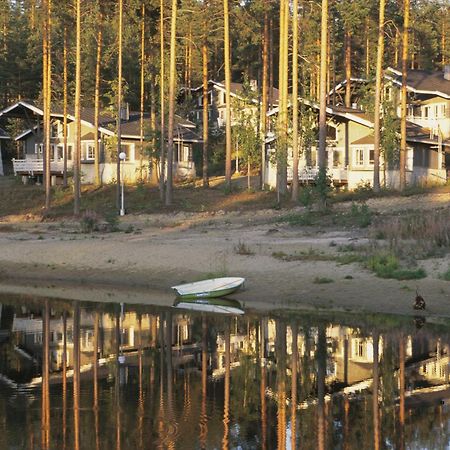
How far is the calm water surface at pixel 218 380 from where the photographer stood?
1280 cm

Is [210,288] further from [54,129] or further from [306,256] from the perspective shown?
[54,129]

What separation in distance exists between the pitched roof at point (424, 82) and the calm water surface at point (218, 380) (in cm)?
4068

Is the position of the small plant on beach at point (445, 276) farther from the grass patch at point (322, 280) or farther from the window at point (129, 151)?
the window at point (129, 151)

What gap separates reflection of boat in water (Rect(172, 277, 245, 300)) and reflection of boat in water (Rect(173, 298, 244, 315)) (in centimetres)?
14

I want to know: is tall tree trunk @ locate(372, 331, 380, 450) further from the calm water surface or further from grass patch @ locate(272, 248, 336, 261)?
grass patch @ locate(272, 248, 336, 261)

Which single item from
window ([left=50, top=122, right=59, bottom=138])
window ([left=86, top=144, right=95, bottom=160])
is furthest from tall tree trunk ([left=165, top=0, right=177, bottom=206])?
window ([left=50, top=122, right=59, bottom=138])

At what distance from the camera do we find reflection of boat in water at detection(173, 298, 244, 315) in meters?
24.5

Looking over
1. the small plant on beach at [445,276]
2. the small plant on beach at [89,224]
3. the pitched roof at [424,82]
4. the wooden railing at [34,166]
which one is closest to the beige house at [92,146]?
the wooden railing at [34,166]

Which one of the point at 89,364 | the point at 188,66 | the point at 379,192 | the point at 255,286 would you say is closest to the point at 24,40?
the point at 188,66

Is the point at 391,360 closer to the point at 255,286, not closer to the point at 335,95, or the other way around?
the point at 255,286

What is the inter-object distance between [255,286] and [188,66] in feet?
161

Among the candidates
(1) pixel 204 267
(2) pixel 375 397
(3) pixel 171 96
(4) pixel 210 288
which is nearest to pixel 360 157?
(3) pixel 171 96

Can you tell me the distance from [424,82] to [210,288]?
43221 millimetres

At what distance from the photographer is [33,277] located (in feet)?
103
